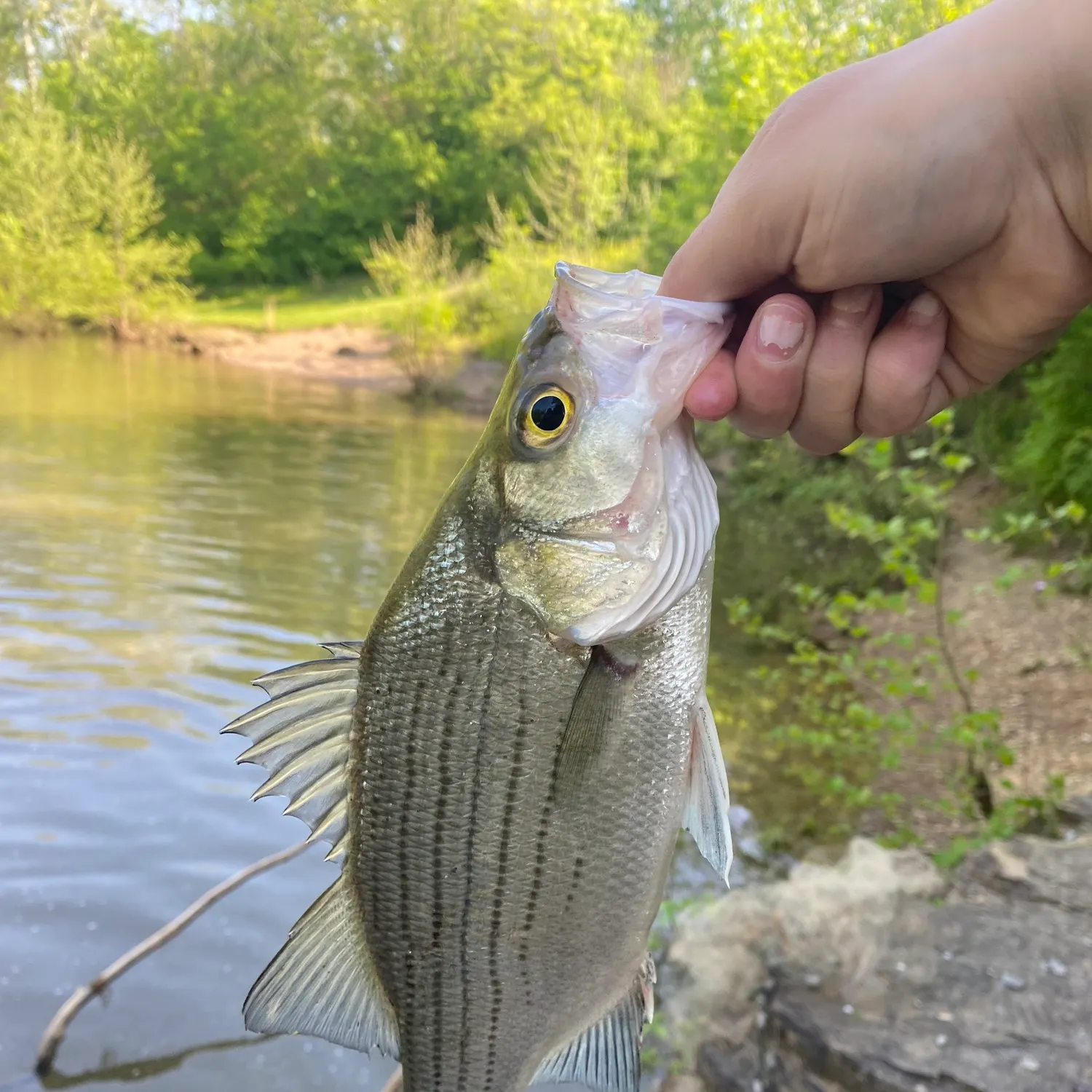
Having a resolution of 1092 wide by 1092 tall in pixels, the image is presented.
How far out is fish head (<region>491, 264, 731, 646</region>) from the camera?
65.7 inches

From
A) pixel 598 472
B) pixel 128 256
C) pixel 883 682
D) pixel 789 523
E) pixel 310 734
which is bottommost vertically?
pixel 883 682

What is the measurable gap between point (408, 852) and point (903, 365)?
141cm

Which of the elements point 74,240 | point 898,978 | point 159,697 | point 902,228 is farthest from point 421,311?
point 902,228

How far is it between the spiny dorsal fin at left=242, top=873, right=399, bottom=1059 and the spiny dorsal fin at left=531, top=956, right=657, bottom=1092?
336 mm

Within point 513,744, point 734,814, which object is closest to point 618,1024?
point 513,744

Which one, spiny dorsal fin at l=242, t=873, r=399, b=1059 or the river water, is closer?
spiny dorsal fin at l=242, t=873, r=399, b=1059

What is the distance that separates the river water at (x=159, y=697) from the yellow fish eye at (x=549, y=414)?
385cm

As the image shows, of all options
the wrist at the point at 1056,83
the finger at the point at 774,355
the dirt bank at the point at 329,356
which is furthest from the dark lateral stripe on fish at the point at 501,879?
the dirt bank at the point at 329,356

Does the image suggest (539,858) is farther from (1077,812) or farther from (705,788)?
(1077,812)

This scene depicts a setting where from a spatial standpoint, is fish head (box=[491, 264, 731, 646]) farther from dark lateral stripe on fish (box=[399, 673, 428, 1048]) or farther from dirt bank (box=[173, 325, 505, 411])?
dirt bank (box=[173, 325, 505, 411])

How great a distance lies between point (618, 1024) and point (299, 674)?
3.08ft

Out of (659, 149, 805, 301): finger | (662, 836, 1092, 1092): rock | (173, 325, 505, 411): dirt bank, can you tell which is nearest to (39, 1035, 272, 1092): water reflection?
(662, 836, 1092, 1092): rock

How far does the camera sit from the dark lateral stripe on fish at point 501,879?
5.53ft

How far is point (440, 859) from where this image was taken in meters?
1.77
